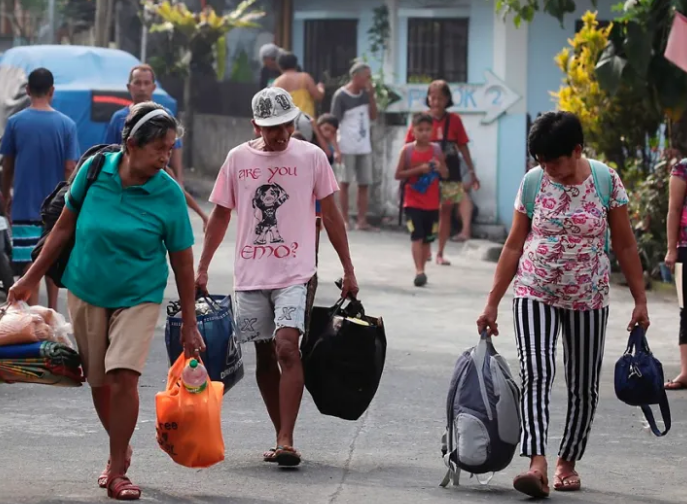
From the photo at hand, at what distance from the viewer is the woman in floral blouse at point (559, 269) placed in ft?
21.0

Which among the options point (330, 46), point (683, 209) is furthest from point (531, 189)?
point (330, 46)

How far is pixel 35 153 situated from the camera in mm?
10641

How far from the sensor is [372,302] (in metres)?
13.1

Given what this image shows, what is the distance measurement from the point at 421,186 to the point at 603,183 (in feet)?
25.1

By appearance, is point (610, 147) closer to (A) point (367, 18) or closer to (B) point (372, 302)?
(B) point (372, 302)

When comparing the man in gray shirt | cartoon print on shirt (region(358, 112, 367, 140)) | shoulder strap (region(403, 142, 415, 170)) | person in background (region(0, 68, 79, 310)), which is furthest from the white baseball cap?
cartoon print on shirt (region(358, 112, 367, 140))

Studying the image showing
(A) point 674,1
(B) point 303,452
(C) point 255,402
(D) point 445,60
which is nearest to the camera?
(B) point 303,452

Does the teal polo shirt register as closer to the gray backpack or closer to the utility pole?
the gray backpack

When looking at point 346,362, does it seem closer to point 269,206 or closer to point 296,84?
point 269,206

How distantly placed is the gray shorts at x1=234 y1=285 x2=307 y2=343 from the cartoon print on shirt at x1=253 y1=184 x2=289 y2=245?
0.86 ft

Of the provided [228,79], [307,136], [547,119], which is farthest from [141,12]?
[547,119]

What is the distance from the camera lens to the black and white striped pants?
6.47 meters

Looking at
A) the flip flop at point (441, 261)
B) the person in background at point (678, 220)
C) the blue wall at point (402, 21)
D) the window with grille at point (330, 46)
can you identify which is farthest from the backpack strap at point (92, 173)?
the window with grille at point (330, 46)

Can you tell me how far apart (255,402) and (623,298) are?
6.02 m
